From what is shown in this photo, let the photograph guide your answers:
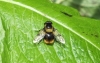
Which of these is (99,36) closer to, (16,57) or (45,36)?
(45,36)

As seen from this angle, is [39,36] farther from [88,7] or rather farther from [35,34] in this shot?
[88,7]

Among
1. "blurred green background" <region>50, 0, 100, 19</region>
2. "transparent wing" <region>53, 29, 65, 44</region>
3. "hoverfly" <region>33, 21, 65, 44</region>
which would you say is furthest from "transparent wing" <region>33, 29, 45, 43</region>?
"blurred green background" <region>50, 0, 100, 19</region>

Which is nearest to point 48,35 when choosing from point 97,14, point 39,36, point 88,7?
point 39,36

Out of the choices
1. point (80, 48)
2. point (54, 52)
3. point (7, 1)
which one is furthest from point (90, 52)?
point (7, 1)

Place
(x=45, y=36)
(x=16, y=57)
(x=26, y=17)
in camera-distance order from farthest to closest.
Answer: (x=45, y=36) < (x=26, y=17) < (x=16, y=57)

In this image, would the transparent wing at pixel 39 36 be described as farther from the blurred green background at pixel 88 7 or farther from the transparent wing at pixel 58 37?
the blurred green background at pixel 88 7

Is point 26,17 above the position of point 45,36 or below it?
above

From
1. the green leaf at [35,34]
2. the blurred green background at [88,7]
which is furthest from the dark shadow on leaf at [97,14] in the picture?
the green leaf at [35,34]
